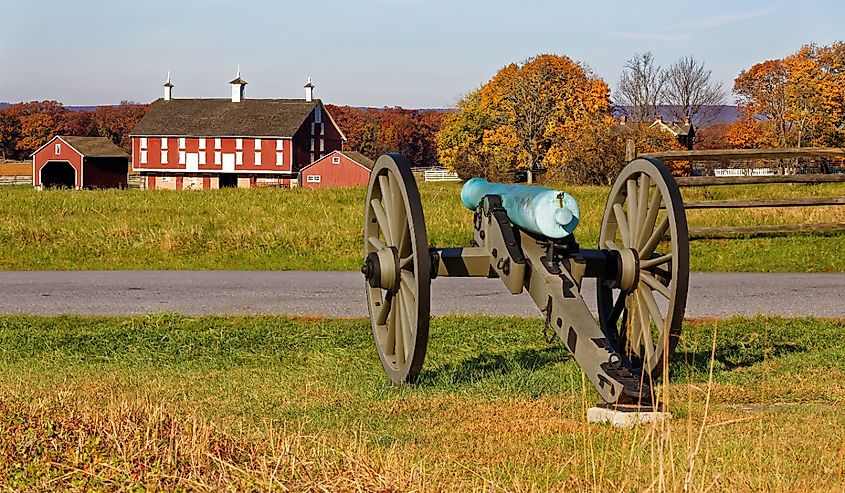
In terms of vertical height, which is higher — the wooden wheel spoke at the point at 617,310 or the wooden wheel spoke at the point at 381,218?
the wooden wheel spoke at the point at 381,218

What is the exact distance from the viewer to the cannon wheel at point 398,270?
6.91 m

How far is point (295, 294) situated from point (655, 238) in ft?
22.7

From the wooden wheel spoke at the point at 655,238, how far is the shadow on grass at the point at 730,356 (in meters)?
1.01

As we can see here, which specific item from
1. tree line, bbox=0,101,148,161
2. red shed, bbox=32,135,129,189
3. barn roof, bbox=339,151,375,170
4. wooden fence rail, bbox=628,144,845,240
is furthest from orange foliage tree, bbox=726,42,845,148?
tree line, bbox=0,101,148,161

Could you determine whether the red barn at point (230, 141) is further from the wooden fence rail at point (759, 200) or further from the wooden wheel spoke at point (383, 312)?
the wooden wheel spoke at point (383, 312)

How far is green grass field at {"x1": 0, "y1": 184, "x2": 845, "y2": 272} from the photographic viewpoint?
1733cm

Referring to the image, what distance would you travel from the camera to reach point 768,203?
18.3 meters

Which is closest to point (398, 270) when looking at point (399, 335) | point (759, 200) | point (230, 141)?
point (399, 335)

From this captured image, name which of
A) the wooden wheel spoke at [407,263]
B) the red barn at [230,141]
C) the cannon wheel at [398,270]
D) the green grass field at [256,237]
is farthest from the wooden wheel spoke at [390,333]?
the red barn at [230,141]

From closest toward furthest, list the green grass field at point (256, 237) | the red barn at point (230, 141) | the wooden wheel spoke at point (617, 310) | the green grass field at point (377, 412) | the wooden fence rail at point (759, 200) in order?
the green grass field at point (377, 412)
the wooden wheel spoke at point (617, 310)
the green grass field at point (256, 237)
the wooden fence rail at point (759, 200)
the red barn at point (230, 141)

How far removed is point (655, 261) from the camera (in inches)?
290

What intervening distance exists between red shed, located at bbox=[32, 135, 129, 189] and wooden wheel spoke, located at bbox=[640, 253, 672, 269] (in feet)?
257

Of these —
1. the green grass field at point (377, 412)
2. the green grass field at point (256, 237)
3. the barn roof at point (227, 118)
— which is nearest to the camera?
the green grass field at point (377, 412)

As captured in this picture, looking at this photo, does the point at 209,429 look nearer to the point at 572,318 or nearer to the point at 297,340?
the point at 572,318
